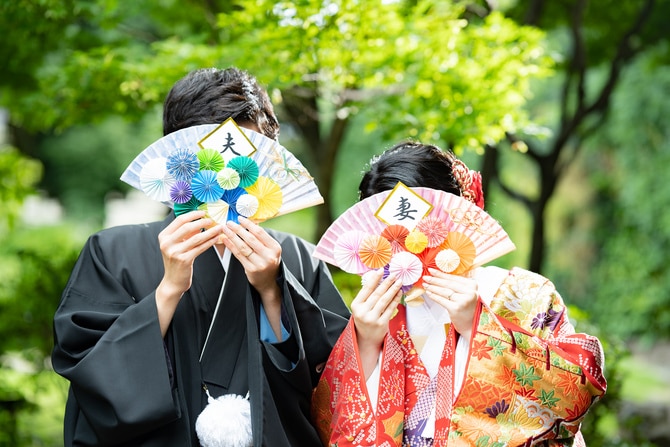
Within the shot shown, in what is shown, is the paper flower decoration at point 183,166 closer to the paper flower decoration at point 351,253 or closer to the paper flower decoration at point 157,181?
the paper flower decoration at point 157,181

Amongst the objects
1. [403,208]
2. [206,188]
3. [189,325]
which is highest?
[206,188]

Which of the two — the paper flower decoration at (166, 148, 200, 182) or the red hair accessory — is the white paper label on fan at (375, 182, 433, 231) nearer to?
the red hair accessory

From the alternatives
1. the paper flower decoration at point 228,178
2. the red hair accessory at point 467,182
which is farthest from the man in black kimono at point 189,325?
the red hair accessory at point 467,182

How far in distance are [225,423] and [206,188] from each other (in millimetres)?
770

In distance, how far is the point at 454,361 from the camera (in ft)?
7.77

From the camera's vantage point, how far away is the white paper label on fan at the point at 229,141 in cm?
238

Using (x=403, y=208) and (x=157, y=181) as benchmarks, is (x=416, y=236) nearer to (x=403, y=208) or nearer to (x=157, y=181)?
(x=403, y=208)

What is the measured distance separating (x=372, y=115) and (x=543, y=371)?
9.20 ft

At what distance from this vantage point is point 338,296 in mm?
2822

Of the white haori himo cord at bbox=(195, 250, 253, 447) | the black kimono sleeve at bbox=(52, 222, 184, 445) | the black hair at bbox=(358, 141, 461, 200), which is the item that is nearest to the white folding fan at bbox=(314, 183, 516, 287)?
the black hair at bbox=(358, 141, 461, 200)

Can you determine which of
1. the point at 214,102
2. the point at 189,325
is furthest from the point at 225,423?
the point at 214,102

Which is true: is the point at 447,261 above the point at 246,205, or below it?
below

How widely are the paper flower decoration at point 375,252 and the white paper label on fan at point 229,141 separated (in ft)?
1.62

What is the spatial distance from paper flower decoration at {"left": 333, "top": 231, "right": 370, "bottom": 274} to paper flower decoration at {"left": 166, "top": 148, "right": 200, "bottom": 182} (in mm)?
542
